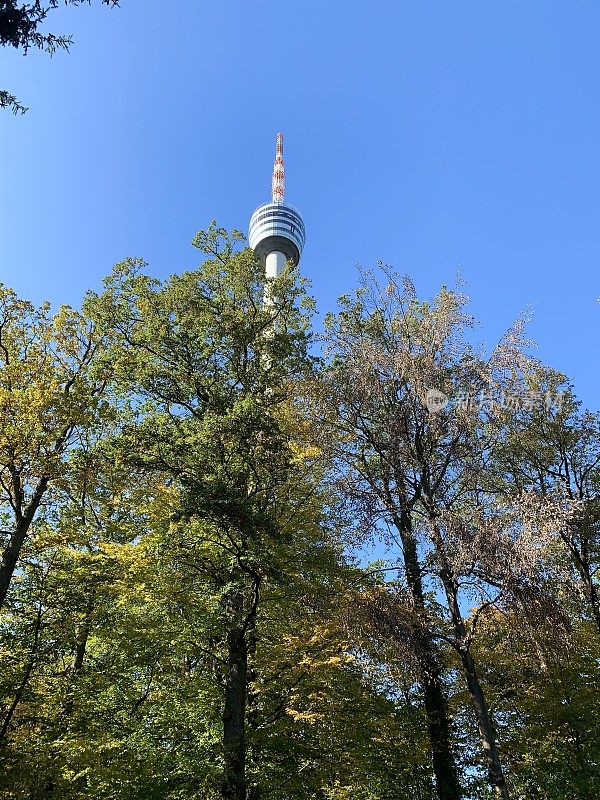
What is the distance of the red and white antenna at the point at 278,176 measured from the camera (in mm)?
68875

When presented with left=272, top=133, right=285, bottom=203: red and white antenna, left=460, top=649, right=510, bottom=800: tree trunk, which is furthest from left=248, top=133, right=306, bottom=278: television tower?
left=460, top=649, right=510, bottom=800: tree trunk

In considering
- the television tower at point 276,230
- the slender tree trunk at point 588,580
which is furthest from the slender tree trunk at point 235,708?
the television tower at point 276,230

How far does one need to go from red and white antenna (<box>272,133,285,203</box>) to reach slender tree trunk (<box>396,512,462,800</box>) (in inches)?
2521

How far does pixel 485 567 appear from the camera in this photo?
9617mm

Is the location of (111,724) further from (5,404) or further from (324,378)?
(324,378)

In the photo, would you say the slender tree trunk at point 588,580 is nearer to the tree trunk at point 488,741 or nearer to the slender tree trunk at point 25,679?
the tree trunk at point 488,741

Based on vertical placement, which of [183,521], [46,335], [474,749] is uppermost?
[46,335]

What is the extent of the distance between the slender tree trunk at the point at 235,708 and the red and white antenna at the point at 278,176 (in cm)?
6517

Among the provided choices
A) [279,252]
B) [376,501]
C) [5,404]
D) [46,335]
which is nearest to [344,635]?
[376,501]

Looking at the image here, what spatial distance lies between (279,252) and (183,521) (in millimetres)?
67231

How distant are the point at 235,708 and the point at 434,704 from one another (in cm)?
401

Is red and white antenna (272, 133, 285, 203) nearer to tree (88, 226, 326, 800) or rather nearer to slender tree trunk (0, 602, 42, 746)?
tree (88, 226, 326, 800)

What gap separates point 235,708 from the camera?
11312mm

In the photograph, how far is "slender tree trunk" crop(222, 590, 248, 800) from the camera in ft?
32.9
